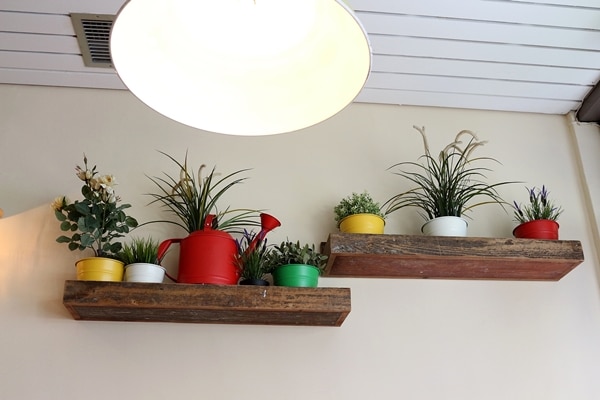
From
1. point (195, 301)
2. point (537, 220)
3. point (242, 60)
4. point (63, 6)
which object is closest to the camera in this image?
point (242, 60)

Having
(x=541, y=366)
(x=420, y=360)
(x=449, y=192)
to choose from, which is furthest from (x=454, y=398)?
(x=449, y=192)

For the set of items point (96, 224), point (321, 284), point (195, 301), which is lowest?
point (195, 301)

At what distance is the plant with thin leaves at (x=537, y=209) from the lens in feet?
6.60

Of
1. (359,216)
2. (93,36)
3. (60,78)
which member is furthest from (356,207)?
(60,78)

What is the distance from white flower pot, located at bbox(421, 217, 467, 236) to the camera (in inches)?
75.8

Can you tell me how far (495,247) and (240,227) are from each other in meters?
0.84

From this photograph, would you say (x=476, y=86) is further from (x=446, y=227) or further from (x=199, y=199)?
(x=199, y=199)

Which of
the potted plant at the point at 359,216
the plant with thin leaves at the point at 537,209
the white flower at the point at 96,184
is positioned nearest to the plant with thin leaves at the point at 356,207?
the potted plant at the point at 359,216

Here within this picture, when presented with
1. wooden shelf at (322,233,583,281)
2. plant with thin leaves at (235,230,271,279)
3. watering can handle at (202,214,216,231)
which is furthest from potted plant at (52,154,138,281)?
wooden shelf at (322,233,583,281)

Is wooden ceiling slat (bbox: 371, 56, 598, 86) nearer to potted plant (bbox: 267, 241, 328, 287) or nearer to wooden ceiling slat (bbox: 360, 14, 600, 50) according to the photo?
wooden ceiling slat (bbox: 360, 14, 600, 50)

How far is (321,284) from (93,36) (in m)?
1.13

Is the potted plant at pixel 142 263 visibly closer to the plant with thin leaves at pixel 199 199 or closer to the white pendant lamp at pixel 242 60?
the plant with thin leaves at pixel 199 199

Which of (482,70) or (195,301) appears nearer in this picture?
(195,301)

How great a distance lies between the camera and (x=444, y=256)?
6.06ft
